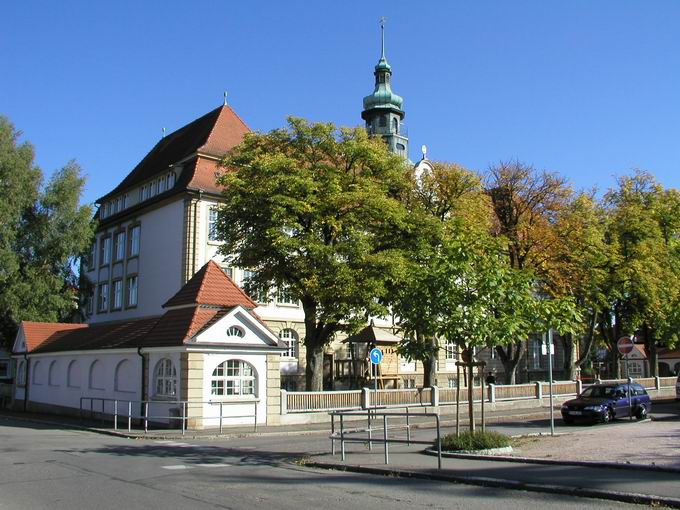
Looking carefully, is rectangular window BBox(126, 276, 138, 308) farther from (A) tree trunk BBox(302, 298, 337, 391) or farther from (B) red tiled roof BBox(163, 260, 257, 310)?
(B) red tiled roof BBox(163, 260, 257, 310)

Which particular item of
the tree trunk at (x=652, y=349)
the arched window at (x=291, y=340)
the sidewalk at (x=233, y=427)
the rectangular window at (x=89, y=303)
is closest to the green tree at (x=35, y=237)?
the rectangular window at (x=89, y=303)

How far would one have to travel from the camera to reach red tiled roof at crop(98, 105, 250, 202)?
41.3 m

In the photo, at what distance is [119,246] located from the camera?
47.2 m

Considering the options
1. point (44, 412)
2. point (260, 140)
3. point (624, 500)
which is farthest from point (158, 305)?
point (624, 500)

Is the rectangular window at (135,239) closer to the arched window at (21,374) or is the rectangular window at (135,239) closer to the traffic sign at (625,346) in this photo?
the arched window at (21,374)

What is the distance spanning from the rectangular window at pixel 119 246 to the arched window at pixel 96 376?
691 inches

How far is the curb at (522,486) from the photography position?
9.56 meters

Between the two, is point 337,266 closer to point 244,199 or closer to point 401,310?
point 244,199

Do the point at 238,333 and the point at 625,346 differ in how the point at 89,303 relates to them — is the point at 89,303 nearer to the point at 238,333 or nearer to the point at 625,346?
the point at 238,333

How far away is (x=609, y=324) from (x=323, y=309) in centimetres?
2512

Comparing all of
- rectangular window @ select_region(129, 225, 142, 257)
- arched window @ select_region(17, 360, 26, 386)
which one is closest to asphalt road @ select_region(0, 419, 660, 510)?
arched window @ select_region(17, 360, 26, 386)

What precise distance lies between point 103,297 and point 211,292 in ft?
84.3

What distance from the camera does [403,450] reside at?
16.6 metres

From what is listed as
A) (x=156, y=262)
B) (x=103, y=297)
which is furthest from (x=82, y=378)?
(x=103, y=297)
